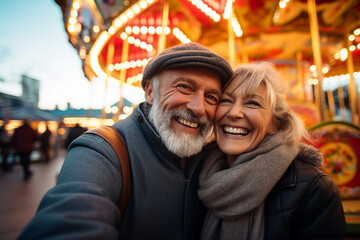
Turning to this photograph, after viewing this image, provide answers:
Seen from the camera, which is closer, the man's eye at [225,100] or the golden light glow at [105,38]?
the man's eye at [225,100]

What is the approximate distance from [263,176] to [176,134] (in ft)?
2.15

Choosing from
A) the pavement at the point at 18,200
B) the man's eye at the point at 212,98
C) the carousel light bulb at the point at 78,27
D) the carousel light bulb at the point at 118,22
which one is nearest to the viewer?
the man's eye at the point at 212,98

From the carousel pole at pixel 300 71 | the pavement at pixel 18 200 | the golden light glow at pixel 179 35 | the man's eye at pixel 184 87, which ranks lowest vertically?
the pavement at pixel 18 200

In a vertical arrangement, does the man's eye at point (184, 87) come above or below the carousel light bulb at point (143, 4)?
below

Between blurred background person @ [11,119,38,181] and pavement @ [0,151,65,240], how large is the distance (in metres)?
0.39

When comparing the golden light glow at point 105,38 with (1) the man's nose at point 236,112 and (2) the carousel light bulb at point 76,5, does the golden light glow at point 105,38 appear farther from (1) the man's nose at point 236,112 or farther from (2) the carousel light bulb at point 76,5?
(1) the man's nose at point 236,112

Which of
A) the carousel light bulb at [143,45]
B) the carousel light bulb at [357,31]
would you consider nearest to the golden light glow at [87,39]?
the carousel light bulb at [143,45]

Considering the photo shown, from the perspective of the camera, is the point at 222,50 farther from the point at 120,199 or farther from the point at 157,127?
the point at 120,199

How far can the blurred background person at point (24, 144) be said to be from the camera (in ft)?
19.1

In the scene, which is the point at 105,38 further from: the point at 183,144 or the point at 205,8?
the point at 183,144

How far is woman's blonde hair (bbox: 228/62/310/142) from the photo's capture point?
1.42 m

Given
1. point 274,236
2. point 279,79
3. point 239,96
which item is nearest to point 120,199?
point 274,236

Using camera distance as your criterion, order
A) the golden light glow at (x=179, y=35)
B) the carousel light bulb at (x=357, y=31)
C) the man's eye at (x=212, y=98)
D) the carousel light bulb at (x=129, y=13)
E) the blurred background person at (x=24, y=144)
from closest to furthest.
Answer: the man's eye at (x=212, y=98) < the carousel light bulb at (x=129, y=13) < the carousel light bulb at (x=357, y=31) < the blurred background person at (x=24, y=144) < the golden light glow at (x=179, y=35)

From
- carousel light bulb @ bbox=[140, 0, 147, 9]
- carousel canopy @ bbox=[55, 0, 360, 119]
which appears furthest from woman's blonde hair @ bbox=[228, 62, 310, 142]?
carousel light bulb @ bbox=[140, 0, 147, 9]
